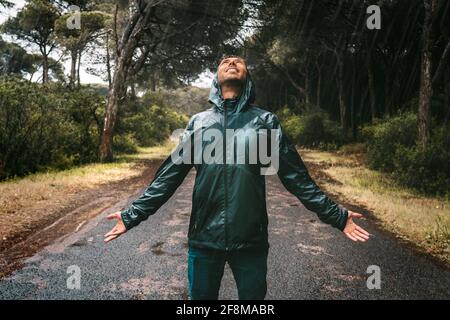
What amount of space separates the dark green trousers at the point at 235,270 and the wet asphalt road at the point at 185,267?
4.50ft

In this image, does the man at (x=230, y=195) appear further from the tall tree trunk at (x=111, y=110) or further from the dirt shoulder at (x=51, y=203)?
the tall tree trunk at (x=111, y=110)

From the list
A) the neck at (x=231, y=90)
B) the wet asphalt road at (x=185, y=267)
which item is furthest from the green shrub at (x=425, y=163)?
the neck at (x=231, y=90)

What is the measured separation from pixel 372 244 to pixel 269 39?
60.6ft

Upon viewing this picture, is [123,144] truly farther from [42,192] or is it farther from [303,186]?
[303,186]

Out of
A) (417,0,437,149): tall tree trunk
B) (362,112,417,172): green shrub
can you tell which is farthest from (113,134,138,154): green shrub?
(417,0,437,149): tall tree trunk

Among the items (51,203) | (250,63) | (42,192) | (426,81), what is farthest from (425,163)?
(250,63)

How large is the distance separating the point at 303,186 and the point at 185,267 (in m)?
2.51

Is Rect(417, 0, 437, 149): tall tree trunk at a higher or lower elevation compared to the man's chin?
higher

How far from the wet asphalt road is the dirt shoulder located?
36 cm

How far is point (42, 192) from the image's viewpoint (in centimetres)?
968

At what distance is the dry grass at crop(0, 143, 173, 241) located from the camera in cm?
727

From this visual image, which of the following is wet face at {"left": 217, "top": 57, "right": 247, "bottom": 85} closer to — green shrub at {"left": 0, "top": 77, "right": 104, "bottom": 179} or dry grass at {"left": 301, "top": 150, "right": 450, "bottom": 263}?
dry grass at {"left": 301, "top": 150, "right": 450, "bottom": 263}

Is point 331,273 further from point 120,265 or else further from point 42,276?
point 42,276

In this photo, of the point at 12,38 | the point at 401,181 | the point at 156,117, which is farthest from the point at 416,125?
the point at 12,38
